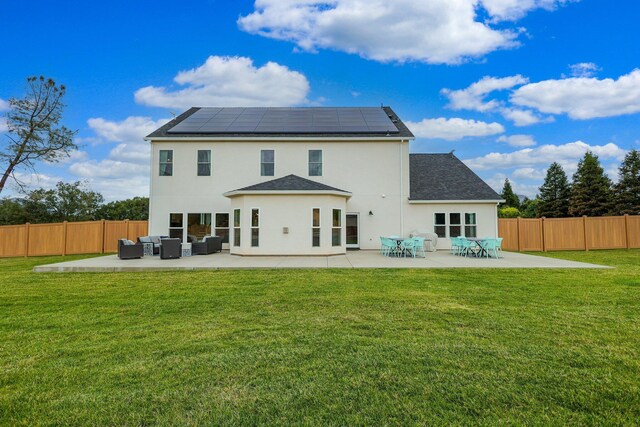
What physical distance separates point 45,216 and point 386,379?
148ft

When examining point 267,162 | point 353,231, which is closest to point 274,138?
point 267,162

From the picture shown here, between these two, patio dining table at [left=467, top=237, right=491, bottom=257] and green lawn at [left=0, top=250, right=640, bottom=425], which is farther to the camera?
patio dining table at [left=467, top=237, right=491, bottom=257]

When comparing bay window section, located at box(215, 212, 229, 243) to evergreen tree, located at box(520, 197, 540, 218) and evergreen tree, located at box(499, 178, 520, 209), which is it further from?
evergreen tree, located at box(499, 178, 520, 209)

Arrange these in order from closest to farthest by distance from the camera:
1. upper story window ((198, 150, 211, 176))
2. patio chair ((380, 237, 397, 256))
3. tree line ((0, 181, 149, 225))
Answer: patio chair ((380, 237, 397, 256)) → upper story window ((198, 150, 211, 176)) → tree line ((0, 181, 149, 225))

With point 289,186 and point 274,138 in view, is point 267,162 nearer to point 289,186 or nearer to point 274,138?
point 274,138

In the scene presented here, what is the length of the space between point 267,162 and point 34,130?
16.1 metres

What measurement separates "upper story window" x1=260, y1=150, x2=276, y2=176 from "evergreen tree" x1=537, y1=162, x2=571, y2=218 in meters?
39.1

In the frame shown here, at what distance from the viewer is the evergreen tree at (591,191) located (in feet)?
122

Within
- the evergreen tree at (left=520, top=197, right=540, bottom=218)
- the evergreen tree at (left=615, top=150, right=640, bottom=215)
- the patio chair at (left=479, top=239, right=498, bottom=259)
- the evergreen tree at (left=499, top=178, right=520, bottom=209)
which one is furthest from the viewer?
the evergreen tree at (left=499, top=178, right=520, bottom=209)

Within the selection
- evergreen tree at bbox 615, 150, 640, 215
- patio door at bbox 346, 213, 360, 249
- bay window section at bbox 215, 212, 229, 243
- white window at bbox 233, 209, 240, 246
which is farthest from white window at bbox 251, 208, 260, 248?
evergreen tree at bbox 615, 150, 640, 215

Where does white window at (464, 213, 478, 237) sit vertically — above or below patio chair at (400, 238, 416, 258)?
above

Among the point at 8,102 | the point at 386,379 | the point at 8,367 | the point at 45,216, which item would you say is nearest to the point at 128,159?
the point at 8,102

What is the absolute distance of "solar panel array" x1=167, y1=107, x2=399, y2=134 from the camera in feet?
59.9

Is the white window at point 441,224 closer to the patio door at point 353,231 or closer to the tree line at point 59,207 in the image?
the patio door at point 353,231
